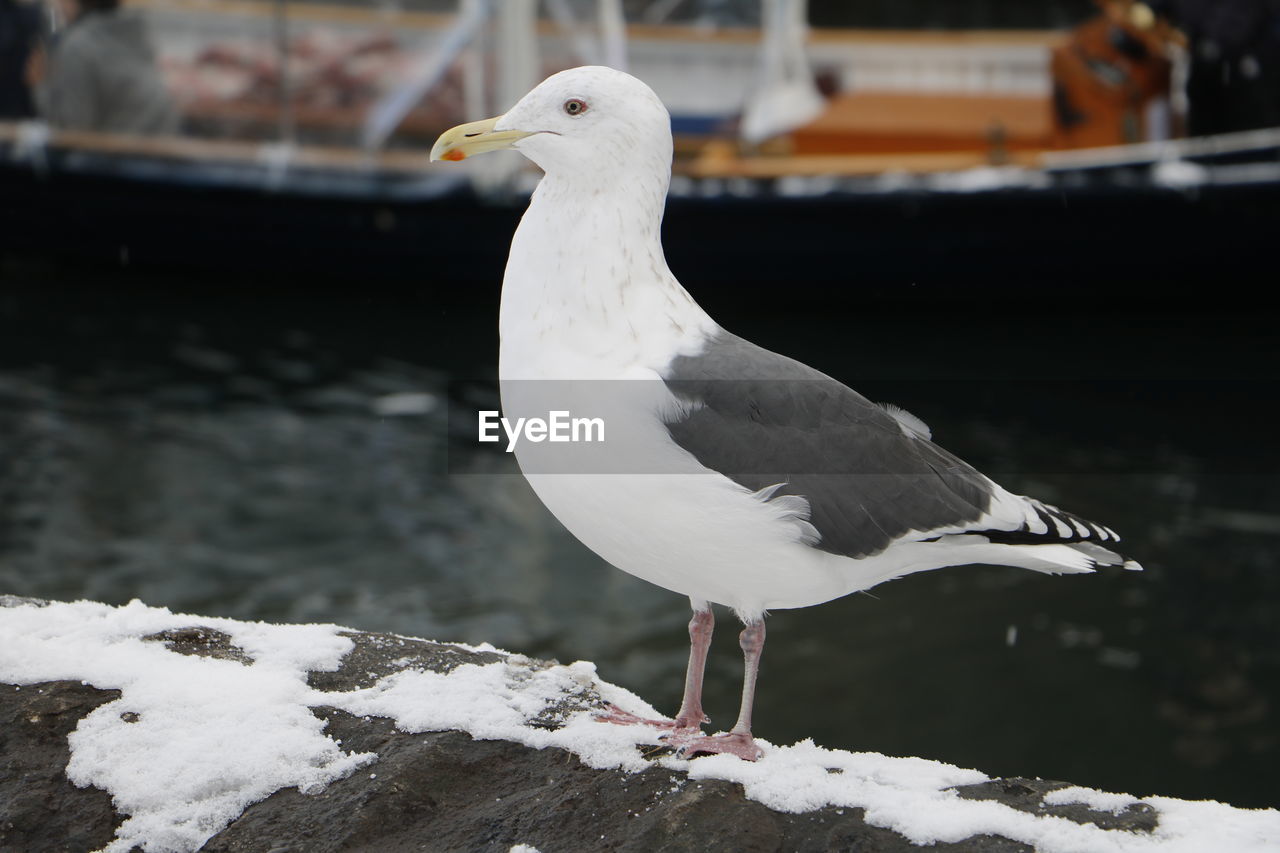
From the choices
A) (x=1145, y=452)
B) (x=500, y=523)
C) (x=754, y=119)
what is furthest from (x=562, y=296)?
(x=754, y=119)

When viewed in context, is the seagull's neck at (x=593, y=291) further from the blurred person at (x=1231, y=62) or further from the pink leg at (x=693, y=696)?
the blurred person at (x=1231, y=62)

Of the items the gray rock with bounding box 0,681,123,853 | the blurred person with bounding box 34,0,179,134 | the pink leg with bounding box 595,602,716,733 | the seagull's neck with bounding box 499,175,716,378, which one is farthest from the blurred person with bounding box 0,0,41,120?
the pink leg with bounding box 595,602,716,733

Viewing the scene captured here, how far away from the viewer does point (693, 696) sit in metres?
3.06

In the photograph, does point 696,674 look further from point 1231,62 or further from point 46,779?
point 1231,62

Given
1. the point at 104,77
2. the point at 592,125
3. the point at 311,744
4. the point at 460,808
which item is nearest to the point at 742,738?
the point at 460,808

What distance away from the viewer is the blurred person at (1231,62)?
10695 millimetres

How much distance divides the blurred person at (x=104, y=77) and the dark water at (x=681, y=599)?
1.45m

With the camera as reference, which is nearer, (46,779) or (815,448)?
(46,779)

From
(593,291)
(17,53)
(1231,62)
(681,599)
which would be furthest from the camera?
(17,53)

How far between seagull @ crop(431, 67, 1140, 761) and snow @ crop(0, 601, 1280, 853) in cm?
17

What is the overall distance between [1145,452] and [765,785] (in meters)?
7.12

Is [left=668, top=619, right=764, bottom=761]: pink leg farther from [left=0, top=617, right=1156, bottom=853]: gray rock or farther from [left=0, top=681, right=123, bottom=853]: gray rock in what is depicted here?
[left=0, top=681, right=123, bottom=853]: gray rock

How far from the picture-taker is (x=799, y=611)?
746 cm

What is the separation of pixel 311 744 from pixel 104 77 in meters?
10.2
